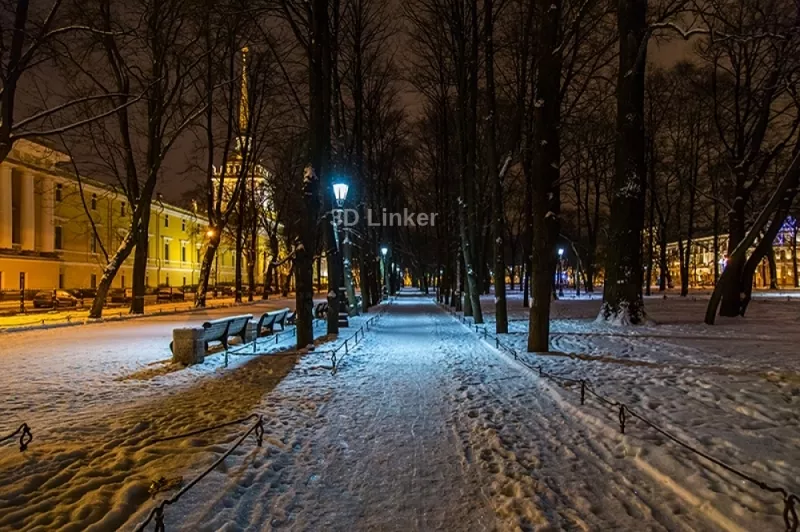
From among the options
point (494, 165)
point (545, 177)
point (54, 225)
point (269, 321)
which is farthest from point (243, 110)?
point (54, 225)

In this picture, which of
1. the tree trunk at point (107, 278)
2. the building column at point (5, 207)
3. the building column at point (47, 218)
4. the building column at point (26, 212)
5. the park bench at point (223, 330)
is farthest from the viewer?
the building column at point (47, 218)

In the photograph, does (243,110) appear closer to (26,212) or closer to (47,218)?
(26,212)

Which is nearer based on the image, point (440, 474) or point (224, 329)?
point (440, 474)

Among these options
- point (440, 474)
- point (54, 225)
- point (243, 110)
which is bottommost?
point (440, 474)

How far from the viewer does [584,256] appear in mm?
55969

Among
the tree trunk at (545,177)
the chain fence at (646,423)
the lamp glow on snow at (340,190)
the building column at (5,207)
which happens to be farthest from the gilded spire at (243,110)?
the building column at (5,207)

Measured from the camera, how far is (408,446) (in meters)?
6.22

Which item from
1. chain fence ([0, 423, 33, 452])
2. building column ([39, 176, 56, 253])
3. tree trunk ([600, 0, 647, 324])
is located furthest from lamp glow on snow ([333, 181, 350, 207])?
building column ([39, 176, 56, 253])

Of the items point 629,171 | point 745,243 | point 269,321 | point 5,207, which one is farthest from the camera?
point 5,207

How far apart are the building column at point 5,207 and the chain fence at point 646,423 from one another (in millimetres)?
46525

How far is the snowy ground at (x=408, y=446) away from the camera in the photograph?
174 inches

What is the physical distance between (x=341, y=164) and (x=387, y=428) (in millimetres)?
19631

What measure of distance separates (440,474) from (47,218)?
59.4 m

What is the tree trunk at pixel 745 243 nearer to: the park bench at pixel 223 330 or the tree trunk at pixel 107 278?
the park bench at pixel 223 330
